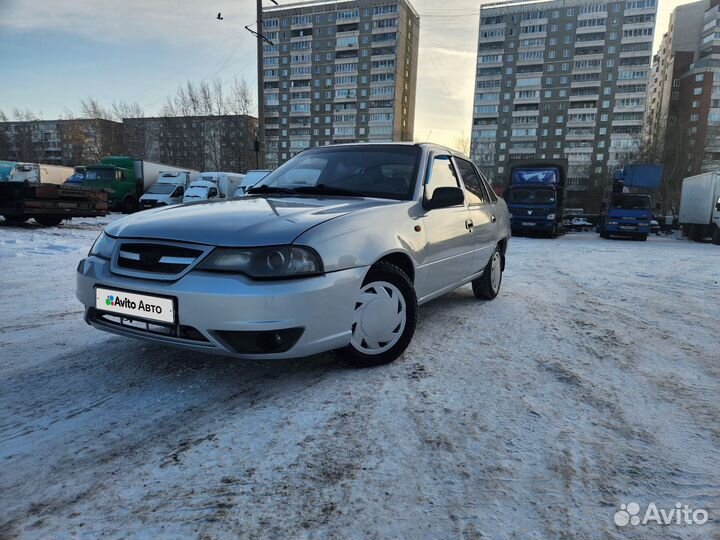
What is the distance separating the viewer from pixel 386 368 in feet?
9.43

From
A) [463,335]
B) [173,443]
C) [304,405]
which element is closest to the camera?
[173,443]

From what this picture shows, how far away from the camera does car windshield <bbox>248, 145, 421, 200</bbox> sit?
3.38 metres

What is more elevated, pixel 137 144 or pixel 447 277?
pixel 137 144

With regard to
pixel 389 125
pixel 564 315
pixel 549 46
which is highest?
pixel 549 46

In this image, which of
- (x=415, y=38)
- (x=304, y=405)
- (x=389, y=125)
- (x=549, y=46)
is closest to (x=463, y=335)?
(x=304, y=405)

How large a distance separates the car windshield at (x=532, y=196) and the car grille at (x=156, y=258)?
17.6 metres

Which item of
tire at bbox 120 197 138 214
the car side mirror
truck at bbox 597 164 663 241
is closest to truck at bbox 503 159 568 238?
truck at bbox 597 164 663 241

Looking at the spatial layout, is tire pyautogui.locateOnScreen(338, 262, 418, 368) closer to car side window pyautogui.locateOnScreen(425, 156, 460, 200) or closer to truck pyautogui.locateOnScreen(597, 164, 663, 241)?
car side window pyautogui.locateOnScreen(425, 156, 460, 200)

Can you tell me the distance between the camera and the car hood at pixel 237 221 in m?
2.27

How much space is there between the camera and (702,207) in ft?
61.2

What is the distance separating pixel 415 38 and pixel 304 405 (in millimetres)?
99185

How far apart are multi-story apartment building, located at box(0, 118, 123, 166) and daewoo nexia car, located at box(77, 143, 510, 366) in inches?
2244

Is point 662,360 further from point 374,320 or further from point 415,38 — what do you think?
point 415,38

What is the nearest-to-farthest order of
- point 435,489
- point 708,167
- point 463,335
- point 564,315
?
point 435,489 → point 463,335 → point 564,315 → point 708,167
